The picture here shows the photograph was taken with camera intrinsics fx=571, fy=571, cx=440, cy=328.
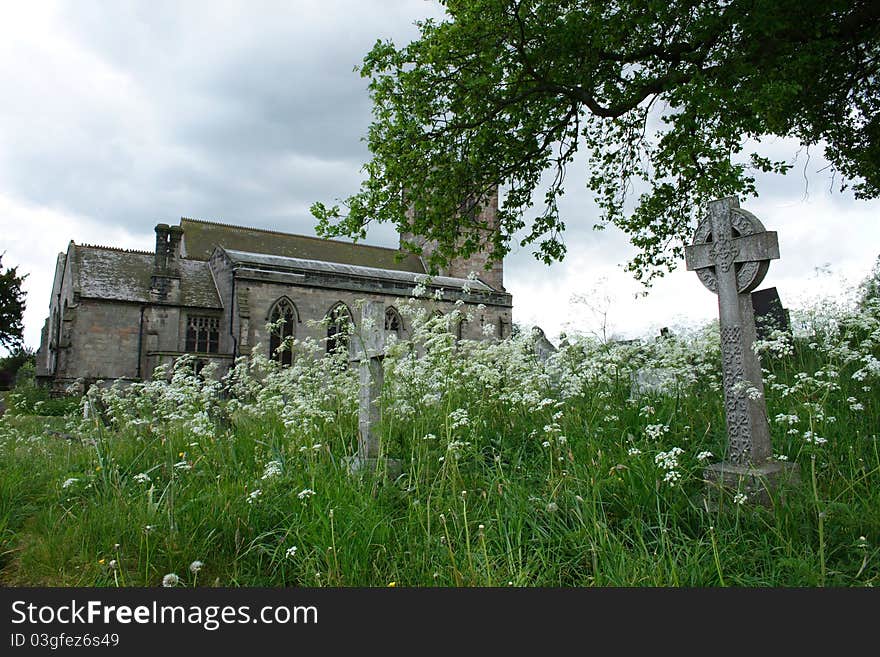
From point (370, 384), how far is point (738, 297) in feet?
11.0

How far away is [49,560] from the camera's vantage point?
12.1 feet

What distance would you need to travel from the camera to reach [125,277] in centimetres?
2869

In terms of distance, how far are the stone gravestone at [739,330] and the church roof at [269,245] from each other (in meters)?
29.1

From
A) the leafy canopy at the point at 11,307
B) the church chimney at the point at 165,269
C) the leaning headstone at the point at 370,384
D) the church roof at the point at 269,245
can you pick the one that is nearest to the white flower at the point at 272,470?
the leaning headstone at the point at 370,384

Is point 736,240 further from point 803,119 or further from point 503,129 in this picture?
point 803,119

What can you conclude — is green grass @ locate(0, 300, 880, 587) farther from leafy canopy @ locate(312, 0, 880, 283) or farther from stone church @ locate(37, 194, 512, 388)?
stone church @ locate(37, 194, 512, 388)

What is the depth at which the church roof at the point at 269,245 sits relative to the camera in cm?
3509

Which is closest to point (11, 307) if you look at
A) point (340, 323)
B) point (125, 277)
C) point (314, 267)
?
point (125, 277)

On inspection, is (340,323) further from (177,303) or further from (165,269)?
(165,269)

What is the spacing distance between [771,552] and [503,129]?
9817 mm

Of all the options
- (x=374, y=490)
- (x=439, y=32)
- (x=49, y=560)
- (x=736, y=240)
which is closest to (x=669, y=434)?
(x=736, y=240)

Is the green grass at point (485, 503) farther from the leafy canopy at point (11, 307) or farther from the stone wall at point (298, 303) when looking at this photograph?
the leafy canopy at point (11, 307)

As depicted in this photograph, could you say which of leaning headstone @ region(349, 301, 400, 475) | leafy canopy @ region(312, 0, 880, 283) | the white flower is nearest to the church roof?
leafy canopy @ region(312, 0, 880, 283)

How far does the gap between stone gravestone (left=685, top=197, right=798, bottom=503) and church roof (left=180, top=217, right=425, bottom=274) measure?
29109 mm
